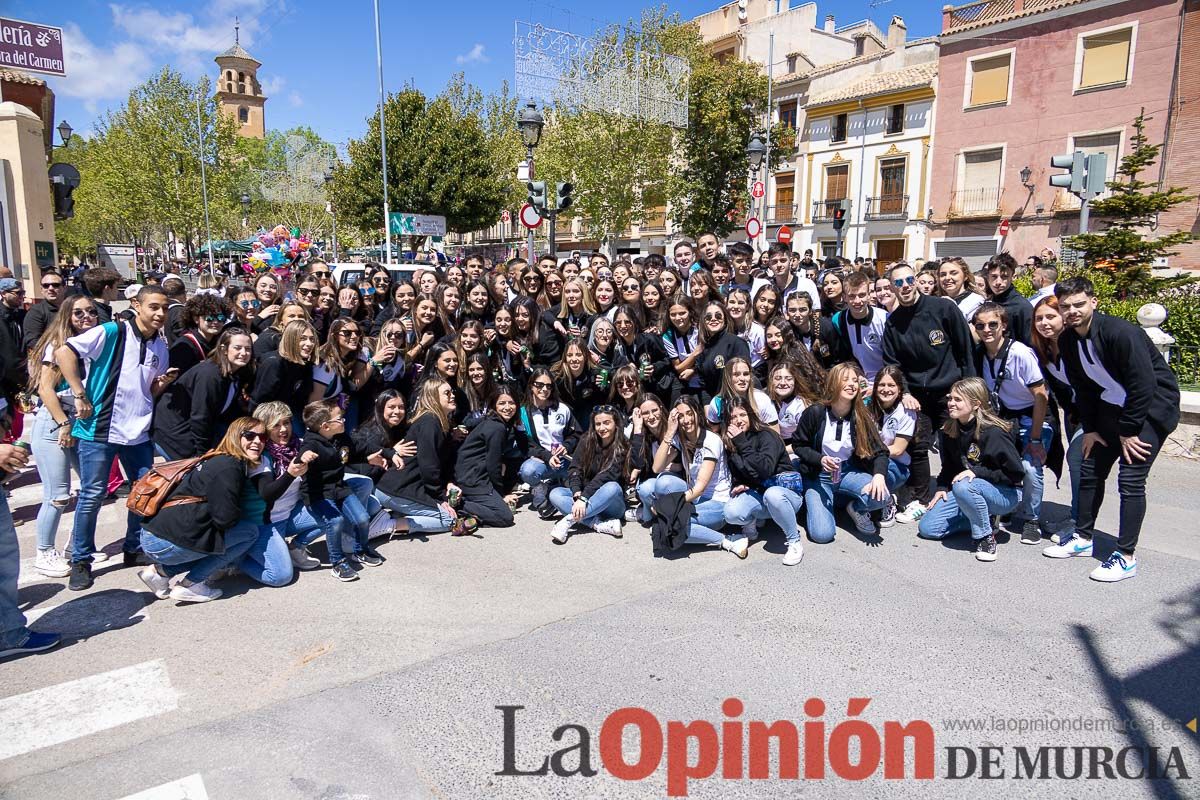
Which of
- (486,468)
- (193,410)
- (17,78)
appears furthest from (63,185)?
(486,468)

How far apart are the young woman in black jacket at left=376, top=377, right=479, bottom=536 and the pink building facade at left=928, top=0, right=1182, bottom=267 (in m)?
24.3

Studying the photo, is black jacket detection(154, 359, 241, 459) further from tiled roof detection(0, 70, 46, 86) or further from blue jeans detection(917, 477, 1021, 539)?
tiled roof detection(0, 70, 46, 86)

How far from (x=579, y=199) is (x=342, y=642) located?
2621 centimetres

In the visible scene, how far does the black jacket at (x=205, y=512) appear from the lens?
4.06 m

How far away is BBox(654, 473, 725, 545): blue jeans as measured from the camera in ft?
16.4

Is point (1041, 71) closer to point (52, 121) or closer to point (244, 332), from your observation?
point (244, 332)

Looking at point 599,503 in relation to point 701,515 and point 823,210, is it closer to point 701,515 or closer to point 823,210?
point 701,515

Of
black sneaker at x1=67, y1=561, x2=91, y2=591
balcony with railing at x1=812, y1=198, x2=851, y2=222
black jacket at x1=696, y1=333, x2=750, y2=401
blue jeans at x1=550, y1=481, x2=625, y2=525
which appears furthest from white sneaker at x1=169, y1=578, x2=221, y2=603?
balcony with railing at x1=812, y1=198, x2=851, y2=222

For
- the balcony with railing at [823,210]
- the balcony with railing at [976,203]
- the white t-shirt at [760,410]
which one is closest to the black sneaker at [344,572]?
the white t-shirt at [760,410]

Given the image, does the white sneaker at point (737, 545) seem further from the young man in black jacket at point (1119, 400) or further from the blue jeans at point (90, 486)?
the blue jeans at point (90, 486)

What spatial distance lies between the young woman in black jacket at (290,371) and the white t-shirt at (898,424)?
4104 mm

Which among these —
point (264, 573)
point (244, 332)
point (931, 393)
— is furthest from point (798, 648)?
point (244, 332)

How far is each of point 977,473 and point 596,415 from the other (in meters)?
2.60

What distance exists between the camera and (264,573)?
4422 millimetres
